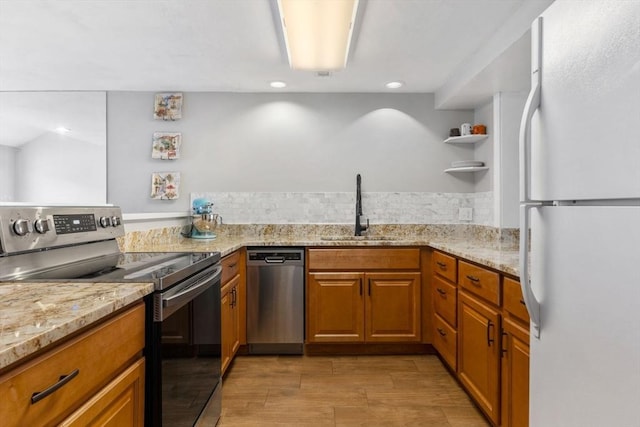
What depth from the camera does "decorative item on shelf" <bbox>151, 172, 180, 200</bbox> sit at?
3.45m

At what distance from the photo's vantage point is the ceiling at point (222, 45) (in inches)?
79.9

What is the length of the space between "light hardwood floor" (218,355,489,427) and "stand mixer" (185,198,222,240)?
3.33 ft

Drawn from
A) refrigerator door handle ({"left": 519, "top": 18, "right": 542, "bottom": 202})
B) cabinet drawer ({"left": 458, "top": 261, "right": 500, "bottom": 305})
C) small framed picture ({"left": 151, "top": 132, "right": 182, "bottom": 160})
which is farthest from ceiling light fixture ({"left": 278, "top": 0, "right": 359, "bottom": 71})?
cabinet drawer ({"left": 458, "top": 261, "right": 500, "bottom": 305})

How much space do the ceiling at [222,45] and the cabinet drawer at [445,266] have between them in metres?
1.26

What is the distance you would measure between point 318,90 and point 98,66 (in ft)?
5.78

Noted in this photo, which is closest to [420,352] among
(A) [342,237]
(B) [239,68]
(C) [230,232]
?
(A) [342,237]

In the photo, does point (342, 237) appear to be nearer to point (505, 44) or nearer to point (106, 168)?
point (505, 44)

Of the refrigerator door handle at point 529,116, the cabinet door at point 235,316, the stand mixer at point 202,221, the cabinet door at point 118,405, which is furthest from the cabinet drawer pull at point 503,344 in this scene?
the stand mixer at point 202,221

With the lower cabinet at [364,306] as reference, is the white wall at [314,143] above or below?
above

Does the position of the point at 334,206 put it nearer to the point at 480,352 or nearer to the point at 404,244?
the point at 404,244

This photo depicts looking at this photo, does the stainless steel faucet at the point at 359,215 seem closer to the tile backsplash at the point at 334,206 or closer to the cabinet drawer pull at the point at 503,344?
the tile backsplash at the point at 334,206

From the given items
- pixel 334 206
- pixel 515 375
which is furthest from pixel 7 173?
pixel 515 375

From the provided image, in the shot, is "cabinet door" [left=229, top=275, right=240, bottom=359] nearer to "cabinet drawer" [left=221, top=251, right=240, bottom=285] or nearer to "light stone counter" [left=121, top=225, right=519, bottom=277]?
"cabinet drawer" [left=221, top=251, right=240, bottom=285]

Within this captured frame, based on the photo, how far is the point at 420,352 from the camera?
9.66ft
